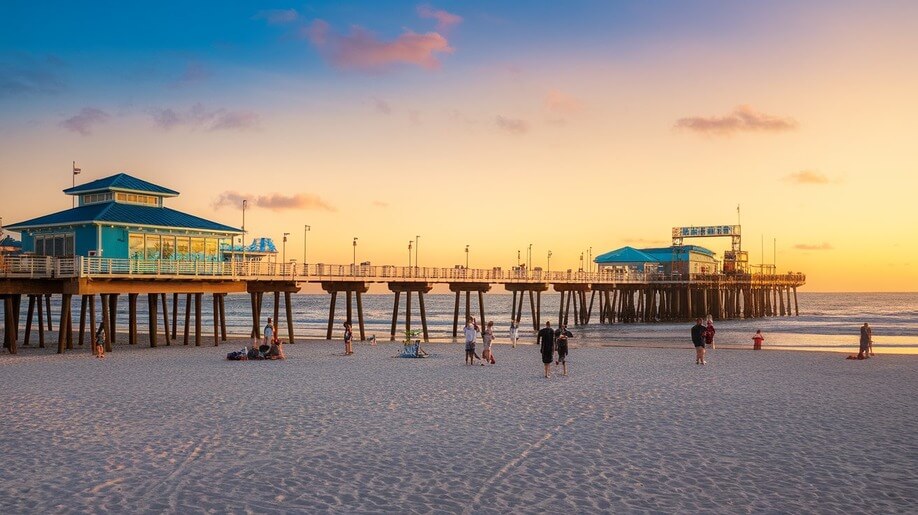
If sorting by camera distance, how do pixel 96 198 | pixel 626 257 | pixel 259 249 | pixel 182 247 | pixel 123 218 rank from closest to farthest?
1. pixel 123 218
2. pixel 182 247
3. pixel 96 198
4. pixel 259 249
5. pixel 626 257

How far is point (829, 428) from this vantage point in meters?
13.4

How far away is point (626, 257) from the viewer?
7612 cm

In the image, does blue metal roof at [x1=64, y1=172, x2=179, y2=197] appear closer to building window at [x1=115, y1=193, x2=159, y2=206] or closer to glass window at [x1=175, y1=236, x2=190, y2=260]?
building window at [x1=115, y1=193, x2=159, y2=206]

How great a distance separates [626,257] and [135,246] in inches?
2066

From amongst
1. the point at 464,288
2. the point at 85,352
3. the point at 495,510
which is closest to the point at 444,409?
the point at 495,510

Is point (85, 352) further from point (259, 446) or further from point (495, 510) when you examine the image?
point (495, 510)

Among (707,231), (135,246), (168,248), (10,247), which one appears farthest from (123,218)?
(707,231)

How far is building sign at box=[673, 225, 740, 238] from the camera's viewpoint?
278 feet

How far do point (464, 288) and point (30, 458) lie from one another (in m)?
→ 41.4

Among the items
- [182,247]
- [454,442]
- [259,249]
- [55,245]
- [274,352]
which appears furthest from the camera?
[259,249]

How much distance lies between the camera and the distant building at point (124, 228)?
1289 inches

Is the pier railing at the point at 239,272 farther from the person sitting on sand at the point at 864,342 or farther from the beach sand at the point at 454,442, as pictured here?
the person sitting on sand at the point at 864,342

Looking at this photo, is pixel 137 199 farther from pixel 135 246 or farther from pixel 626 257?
pixel 626 257

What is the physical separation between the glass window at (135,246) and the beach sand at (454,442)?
11433 mm
